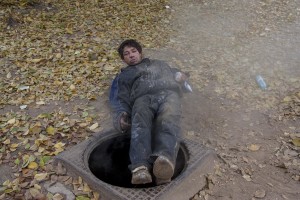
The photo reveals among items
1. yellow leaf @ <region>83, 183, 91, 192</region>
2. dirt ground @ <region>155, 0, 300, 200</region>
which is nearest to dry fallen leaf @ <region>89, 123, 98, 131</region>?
yellow leaf @ <region>83, 183, 91, 192</region>

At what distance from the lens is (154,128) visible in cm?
390

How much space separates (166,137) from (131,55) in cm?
154

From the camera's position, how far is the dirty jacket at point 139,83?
430 cm

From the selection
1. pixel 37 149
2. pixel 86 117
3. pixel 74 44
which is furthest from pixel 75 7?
pixel 37 149

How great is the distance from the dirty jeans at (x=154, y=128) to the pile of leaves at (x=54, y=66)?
25.9 inches

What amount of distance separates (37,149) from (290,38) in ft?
19.2

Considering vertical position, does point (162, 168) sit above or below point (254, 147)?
above

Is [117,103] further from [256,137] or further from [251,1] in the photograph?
[251,1]

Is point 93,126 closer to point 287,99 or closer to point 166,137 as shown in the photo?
point 166,137

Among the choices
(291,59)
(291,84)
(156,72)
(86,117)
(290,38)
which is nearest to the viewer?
(156,72)

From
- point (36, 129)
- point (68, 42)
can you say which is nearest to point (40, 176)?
point (36, 129)

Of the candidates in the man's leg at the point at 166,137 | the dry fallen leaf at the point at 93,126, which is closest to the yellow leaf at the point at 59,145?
the dry fallen leaf at the point at 93,126

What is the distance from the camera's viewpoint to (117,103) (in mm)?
4367

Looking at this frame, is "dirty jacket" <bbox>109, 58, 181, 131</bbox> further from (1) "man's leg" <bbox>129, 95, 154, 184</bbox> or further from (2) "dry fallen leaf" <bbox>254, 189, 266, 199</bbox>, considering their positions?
(2) "dry fallen leaf" <bbox>254, 189, 266, 199</bbox>
